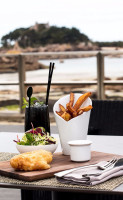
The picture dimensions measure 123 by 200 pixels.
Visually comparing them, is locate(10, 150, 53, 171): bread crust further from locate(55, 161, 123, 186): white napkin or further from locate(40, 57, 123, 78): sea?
locate(40, 57, 123, 78): sea

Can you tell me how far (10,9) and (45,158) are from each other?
10.5 meters

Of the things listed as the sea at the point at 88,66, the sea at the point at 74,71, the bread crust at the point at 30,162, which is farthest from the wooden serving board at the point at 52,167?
the sea at the point at 74,71

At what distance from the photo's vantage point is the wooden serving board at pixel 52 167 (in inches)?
45.1

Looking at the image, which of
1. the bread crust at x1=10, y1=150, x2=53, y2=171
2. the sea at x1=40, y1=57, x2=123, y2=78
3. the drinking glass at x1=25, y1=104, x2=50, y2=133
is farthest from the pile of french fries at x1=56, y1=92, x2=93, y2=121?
the sea at x1=40, y1=57, x2=123, y2=78

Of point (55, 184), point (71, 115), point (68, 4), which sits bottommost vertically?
point (55, 184)

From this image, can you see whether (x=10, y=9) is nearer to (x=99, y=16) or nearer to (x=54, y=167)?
(x=99, y=16)

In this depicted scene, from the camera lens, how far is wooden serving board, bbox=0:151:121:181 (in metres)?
1.15

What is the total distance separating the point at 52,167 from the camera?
123 centimetres

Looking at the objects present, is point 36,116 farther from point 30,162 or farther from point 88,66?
point 88,66

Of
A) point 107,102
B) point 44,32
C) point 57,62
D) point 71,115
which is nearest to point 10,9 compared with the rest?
point 44,32

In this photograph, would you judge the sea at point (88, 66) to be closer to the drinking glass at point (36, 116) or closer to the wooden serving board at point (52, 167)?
the drinking glass at point (36, 116)

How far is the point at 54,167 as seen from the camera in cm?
123

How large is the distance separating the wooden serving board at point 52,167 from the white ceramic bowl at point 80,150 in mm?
17

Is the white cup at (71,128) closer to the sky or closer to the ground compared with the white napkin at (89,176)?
closer to the sky
